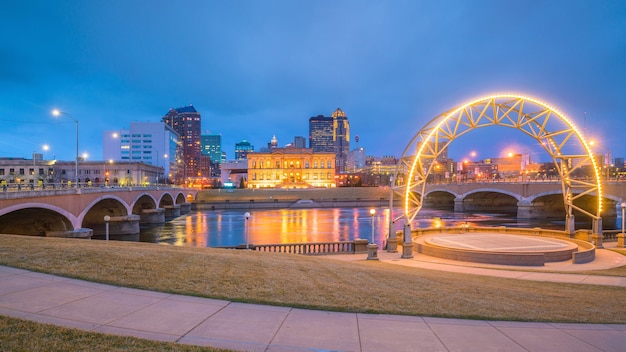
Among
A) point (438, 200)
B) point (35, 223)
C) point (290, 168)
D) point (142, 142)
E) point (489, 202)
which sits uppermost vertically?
point (142, 142)

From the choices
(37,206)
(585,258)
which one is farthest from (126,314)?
(37,206)

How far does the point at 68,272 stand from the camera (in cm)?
989

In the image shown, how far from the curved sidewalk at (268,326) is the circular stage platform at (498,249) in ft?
47.6

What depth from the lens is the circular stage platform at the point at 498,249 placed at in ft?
71.5

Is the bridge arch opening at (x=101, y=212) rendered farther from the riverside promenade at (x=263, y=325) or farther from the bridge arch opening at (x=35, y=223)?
the riverside promenade at (x=263, y=325)

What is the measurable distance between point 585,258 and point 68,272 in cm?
2585

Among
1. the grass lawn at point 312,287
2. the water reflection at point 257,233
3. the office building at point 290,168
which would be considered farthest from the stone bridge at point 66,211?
the office building at point 290,168

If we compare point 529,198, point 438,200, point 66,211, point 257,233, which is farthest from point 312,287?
point 438,200

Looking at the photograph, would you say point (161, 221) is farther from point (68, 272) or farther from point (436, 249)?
point (68, 272)

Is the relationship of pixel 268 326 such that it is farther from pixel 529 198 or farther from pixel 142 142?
pixel 142 142

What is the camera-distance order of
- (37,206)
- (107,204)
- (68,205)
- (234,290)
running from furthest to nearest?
(107,204) < (68,205) < (37,206) < (234,290)

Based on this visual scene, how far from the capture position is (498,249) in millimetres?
23734

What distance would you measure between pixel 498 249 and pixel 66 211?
39532 millimetres

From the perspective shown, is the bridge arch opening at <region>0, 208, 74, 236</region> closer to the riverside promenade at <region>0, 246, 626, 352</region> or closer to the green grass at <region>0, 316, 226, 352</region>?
the riverside promenade at <region>0, 246, 626, 352</region>
